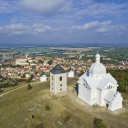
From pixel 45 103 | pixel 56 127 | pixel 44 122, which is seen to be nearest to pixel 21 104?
pixel 45 103

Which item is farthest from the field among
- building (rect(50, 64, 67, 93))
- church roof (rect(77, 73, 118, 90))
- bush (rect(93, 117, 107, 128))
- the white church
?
church roof (rect(77, 73, 118, 90))

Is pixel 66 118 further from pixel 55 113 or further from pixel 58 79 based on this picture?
pixel 58 79

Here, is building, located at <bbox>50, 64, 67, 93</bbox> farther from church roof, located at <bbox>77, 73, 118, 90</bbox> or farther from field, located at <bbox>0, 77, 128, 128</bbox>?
church roof, located at <bbox>77, 73, 118, 90</bbox>

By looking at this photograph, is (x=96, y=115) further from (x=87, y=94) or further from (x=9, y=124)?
(x=9, y=124)

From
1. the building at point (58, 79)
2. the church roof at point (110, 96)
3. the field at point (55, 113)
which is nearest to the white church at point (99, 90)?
the church roof at point (110, 96)

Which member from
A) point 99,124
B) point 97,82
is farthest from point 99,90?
point 99,124

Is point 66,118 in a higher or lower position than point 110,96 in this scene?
lower

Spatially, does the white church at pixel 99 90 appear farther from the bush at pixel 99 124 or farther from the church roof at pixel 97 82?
the bush at pixel 99 124
